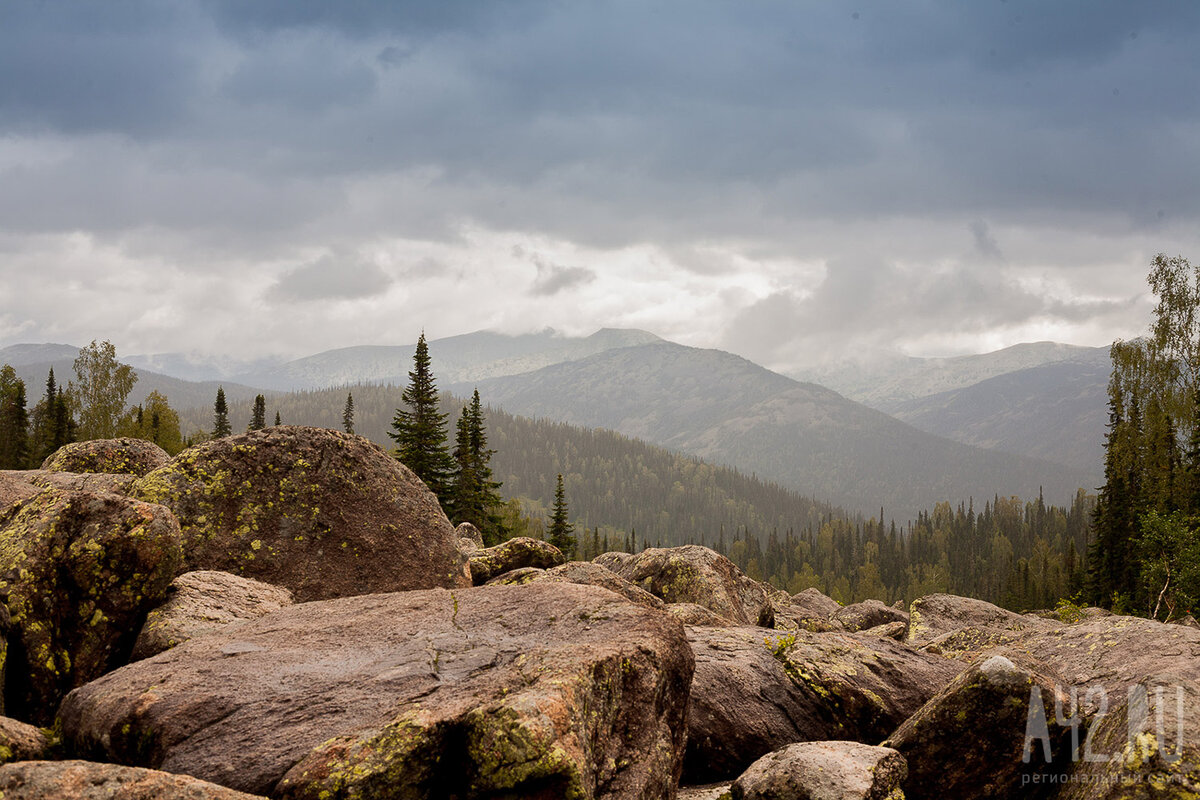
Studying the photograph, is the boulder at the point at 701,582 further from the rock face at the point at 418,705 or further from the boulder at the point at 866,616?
the rock face at the point at 418,705

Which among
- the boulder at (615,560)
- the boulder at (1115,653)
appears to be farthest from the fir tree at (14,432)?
the boulder at (1115,653)

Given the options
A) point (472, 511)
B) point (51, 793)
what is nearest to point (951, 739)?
point (51, 793)

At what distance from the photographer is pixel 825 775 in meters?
9.52

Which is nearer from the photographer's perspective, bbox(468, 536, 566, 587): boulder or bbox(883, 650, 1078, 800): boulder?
bbox(883, 650, 1078, 800): boulder

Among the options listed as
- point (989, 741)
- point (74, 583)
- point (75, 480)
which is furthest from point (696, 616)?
point (75, 480)

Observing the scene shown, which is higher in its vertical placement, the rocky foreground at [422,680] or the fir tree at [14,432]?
the fir tree at [14,432]

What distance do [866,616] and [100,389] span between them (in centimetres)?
12300

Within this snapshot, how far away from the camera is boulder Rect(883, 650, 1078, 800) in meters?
11.0

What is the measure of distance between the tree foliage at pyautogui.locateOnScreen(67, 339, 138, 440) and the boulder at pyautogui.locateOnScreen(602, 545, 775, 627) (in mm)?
116083

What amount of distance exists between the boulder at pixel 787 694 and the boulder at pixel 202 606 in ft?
24.2

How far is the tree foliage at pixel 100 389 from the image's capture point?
115938 mm

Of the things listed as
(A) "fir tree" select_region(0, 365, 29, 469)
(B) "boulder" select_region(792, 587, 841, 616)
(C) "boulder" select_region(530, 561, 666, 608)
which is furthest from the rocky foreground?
(A) "fir tree" select_region(0, 365, 29, 469)

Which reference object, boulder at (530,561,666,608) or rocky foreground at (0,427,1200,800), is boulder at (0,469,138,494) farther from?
boulder at (530,561,666,608)

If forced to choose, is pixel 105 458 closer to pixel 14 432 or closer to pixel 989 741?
pixel 989 741
